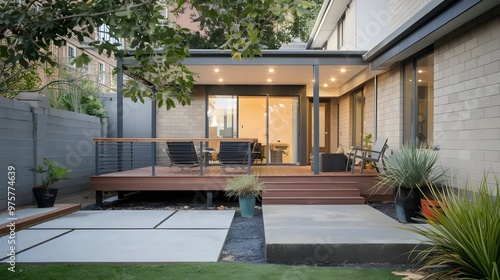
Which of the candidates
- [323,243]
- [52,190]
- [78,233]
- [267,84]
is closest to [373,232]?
[323,243]

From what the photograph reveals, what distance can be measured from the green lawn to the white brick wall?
2520 millimetres

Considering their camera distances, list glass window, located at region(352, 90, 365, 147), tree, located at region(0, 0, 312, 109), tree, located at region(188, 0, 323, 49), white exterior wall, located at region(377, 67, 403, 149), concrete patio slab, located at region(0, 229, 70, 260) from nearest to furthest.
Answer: tree, located at region(0, 0, 312, 109) < concrete patio slab, located at region(0, 229, 70, 260) < white exterior wall, located at region(377, 67, 403, 149) < glass window, located at region(352, 90, 365, 147) < tree, located at region(188, 0, 323, 49)

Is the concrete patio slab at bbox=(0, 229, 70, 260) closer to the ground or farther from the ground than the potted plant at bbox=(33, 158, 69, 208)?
closer to the ground

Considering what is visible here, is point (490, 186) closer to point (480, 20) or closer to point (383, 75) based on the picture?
point (480, 20)

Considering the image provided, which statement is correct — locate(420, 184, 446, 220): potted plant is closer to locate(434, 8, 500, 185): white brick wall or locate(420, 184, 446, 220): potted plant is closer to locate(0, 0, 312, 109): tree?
locate(434, 8, 500, 185): white brick wall

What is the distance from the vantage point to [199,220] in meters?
6.15

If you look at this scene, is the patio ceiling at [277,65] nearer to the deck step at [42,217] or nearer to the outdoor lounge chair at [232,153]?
the outdoor lounge chair at [232,153]

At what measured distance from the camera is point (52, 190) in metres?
6.74

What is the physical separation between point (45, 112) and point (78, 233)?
3.74 metres

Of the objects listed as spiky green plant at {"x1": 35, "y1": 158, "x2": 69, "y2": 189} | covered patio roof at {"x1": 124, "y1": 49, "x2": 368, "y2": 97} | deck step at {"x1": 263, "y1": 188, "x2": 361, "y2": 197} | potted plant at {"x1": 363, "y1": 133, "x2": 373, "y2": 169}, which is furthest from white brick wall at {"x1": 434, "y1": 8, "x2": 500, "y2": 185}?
spiky green plant at {"x1": 35, "y1": 158, "x2": 69, "y2": 189}

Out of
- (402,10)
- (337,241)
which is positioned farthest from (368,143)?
(337,241)

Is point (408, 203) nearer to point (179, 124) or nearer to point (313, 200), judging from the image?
point (313, 200)

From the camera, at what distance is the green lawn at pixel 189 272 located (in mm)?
3395

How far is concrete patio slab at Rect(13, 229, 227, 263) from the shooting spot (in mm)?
3914
